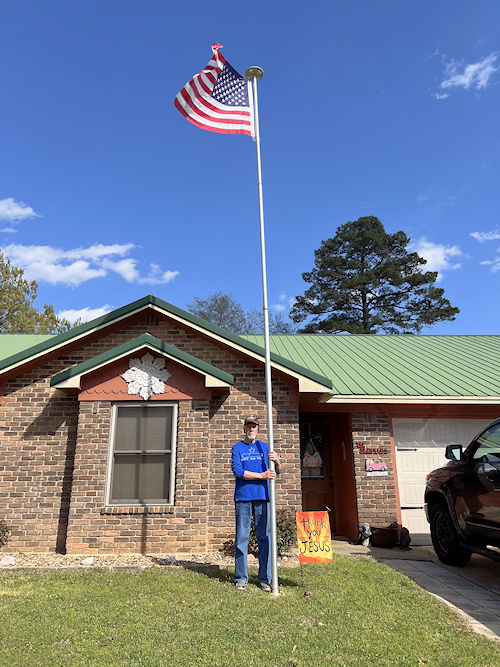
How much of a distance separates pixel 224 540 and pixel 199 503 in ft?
2.82

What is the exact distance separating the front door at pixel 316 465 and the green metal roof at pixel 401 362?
4.94 ft

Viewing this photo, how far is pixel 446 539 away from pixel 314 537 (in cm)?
270

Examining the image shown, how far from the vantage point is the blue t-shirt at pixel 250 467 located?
550 cm

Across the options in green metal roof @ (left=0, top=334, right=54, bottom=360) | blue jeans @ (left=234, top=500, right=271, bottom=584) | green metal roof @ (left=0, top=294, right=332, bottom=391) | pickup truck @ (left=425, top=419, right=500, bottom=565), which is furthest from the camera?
green metal roof @ (left=0, top=334, right=54, bottom=360)

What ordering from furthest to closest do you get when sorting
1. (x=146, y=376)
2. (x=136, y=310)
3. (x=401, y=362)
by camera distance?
(x=401, y=362) → (x=136, y=310) → (x=146, y=376)

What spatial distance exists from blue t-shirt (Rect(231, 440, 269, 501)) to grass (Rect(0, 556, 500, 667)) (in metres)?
1.06

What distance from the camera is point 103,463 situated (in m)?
7.42

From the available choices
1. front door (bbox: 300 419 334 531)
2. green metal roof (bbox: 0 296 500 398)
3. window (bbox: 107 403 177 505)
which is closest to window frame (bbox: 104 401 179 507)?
window (bbox: 107 403 177 505)

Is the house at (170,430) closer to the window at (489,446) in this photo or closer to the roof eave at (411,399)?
the roof eave at (411,399)

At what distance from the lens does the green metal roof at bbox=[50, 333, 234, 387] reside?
24.6ft

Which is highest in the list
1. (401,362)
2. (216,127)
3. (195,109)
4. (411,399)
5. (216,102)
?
(216,102)

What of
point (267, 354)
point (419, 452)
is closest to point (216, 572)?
point (267, 354)

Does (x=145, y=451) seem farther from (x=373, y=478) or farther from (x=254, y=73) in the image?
(x=254, y=73)

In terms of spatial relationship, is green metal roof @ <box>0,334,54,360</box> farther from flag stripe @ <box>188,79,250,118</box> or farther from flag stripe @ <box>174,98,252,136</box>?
flag stripe @ <box>188,79,250,118</box>
